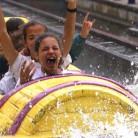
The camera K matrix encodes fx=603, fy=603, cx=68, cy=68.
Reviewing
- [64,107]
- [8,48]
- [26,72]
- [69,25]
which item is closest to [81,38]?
[69,25]

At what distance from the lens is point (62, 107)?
158 inches

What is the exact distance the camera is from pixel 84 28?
5492 millimetres

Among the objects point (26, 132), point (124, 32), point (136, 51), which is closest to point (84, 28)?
point (26, 132)

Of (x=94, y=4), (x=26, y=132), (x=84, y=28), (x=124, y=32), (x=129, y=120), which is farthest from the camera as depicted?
(x=94, y=4)

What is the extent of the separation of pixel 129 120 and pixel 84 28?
5.11 feet

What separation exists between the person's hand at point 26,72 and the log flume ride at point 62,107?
122mm

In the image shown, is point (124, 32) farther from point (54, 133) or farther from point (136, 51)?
point (54, 133)

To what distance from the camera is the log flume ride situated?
3.93 meters

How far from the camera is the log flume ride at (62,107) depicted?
155 inches

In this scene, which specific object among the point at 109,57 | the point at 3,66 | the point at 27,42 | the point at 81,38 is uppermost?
the point at 27,42

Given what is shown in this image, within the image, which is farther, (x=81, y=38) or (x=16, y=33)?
(x=81, y=38)

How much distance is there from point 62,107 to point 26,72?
20.4 inches

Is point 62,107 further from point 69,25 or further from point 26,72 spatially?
point 69,25

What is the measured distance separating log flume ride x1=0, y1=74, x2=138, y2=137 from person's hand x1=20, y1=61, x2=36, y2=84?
122 millimetres
